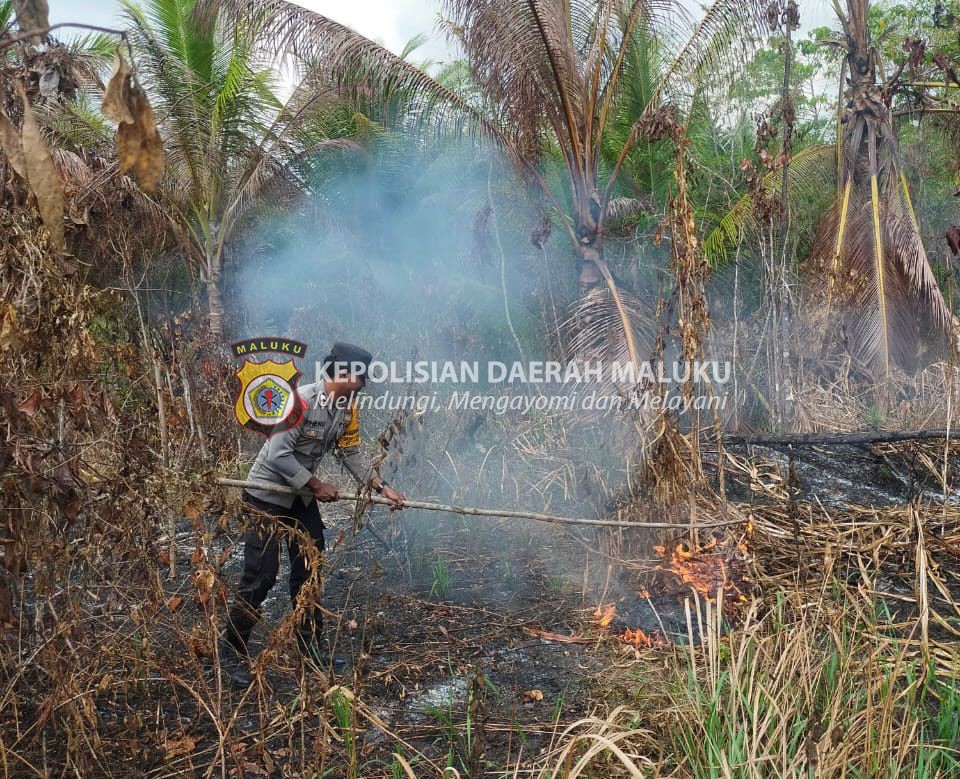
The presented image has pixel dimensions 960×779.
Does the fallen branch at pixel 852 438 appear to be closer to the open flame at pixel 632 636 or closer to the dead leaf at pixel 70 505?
the open flame at pixel 632 636

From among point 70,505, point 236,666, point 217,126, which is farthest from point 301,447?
point 217,126

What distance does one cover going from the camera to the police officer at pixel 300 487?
12.5 ft

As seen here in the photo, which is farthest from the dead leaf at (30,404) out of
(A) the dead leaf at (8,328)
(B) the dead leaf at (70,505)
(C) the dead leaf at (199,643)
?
(C) the dead leaf at (199,643)

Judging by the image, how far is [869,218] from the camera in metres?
8.56

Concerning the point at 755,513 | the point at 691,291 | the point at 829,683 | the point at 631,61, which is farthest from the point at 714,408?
the point at 631,61

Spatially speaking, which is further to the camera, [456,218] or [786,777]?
[456,218]

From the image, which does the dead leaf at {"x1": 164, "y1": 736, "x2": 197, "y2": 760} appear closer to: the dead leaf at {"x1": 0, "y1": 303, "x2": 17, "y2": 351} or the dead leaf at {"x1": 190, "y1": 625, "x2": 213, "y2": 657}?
the dead leaf at {"x1": 190, "y1": 625, "x2": 213, "y2": 657}

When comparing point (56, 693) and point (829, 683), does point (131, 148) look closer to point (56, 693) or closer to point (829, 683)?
point (56, 693)

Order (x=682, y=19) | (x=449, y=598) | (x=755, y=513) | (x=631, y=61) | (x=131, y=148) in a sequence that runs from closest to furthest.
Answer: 1. (x=131, y=148)
2. (x=449, y=598)
3. (x=755, y=513)
4. (x=682, y=19)
5. (x=631, y=61)

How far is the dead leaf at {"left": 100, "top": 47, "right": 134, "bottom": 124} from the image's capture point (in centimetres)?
141

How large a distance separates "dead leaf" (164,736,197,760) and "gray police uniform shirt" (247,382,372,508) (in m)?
1.12

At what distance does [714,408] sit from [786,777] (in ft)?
7.57

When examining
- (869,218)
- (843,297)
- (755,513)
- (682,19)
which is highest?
(682,19)

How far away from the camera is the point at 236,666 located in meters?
3.97
